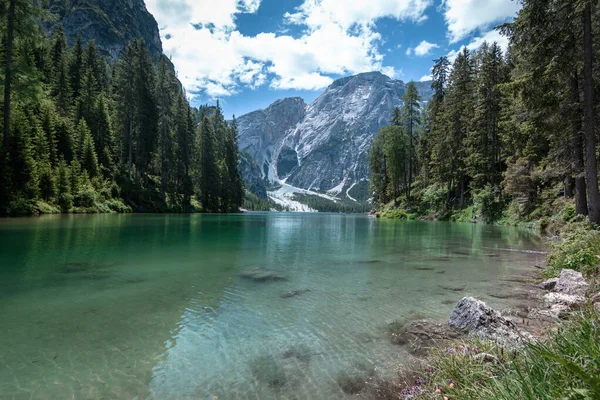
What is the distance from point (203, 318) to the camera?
20.7 feet

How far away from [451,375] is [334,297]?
4516 mm

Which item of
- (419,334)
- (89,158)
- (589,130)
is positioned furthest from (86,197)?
(589,130)

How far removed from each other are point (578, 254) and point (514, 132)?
90.3 feet

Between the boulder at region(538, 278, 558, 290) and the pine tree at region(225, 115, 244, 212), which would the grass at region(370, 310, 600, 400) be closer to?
the boulder at region(538, 278, 558, 290)

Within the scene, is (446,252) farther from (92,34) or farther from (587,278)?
(92,34)

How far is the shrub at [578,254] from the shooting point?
330 inches

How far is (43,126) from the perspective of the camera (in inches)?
1449

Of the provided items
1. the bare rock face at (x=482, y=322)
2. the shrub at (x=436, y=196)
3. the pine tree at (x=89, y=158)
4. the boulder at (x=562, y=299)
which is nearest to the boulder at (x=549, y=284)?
the boulder at (x=562, y=299)

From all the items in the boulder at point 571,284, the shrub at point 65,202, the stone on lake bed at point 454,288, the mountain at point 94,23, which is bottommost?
the stone on lake bed at point 454,288

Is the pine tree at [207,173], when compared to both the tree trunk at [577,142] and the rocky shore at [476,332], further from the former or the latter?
the rocky shore at [476,332]

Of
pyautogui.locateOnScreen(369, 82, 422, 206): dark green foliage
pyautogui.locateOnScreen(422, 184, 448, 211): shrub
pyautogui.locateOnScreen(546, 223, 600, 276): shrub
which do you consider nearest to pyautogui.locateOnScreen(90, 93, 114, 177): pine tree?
pyautogui.locateOnScreen(369, 82, 422, 206): dark green foliage

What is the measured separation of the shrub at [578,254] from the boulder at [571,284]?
67cm

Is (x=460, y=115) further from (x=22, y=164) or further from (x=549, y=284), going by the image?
(x=22, y=164)

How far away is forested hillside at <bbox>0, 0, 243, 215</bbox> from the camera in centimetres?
2584
